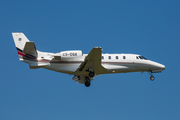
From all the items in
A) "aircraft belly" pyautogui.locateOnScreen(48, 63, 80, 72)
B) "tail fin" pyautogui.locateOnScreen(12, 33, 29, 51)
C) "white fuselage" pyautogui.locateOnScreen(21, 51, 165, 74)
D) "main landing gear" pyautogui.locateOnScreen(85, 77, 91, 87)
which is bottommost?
"main landing gear" pyautogui.locateOnScreen(85, 77, 91, 87)

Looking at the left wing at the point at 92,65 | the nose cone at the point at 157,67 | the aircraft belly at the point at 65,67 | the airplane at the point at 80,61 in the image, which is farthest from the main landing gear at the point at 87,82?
the nose cone at the point at 157,67

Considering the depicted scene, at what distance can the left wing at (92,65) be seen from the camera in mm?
24531

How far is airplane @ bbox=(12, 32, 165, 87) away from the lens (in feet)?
83.6

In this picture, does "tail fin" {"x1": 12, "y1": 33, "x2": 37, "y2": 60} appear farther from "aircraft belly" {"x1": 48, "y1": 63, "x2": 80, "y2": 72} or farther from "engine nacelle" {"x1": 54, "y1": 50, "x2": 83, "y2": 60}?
"engine nacelle" {"x1": 54, "y1": 50, "x2": 83, "y2": 60}

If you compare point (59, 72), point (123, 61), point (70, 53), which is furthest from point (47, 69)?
point (123, 61)

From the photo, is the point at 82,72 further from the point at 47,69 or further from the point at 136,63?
the point at 136,63

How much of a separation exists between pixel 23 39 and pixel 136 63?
11.2m

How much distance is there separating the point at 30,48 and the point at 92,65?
19.0 feet

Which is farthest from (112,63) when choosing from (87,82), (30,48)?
(30,48)

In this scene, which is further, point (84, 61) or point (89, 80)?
point (89, 80)

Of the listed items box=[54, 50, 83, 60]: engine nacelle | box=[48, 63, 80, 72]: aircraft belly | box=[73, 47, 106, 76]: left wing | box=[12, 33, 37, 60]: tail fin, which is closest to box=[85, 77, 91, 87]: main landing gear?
box=[73, 47, 106, 76]: left wing

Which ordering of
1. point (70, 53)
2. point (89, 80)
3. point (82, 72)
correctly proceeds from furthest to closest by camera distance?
1. point (89, 80)
2. point (82, 72)
3. point (70, 53)

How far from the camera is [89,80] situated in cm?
2925

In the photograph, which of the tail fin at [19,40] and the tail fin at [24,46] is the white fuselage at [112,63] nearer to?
the tail fin at [24,46]
